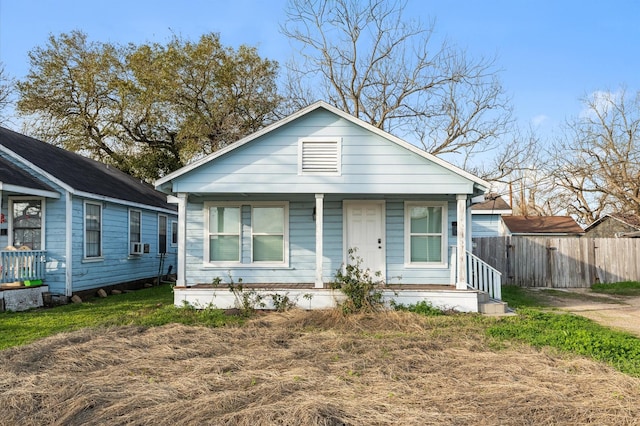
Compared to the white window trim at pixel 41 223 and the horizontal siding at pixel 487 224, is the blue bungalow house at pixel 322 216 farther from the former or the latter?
the horizontal siding at pixel 487 224

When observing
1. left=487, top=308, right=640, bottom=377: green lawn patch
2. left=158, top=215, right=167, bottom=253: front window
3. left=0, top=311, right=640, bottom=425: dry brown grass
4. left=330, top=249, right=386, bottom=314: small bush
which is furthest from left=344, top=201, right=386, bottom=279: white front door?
left=158, top=215, right=167, bottom=253: front window

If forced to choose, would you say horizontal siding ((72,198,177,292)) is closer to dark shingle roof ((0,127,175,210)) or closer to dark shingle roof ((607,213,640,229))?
dark shingle roof ((0,127,175,210))

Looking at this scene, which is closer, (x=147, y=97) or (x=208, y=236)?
(x=208, y=236)

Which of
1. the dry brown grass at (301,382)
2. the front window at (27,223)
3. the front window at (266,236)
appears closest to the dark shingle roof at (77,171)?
the front window at (27,223)

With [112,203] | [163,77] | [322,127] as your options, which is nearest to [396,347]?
[322,127]

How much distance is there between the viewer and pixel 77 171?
1349cm

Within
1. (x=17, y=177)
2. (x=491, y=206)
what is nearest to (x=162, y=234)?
(x=17, y=177)

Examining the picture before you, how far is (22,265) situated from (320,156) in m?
7.42

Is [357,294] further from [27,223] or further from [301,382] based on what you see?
[27,223]

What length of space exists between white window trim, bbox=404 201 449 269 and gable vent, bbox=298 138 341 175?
2.28 metres

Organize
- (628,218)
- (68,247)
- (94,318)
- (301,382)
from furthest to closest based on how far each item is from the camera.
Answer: (628,218) → (68,247) → (94,318) → (301,382)

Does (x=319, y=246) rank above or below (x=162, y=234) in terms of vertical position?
below

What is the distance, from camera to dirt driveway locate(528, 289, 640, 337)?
8955mm

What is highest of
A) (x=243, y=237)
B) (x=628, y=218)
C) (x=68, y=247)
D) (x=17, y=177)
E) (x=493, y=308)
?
(x=17, y=177)
